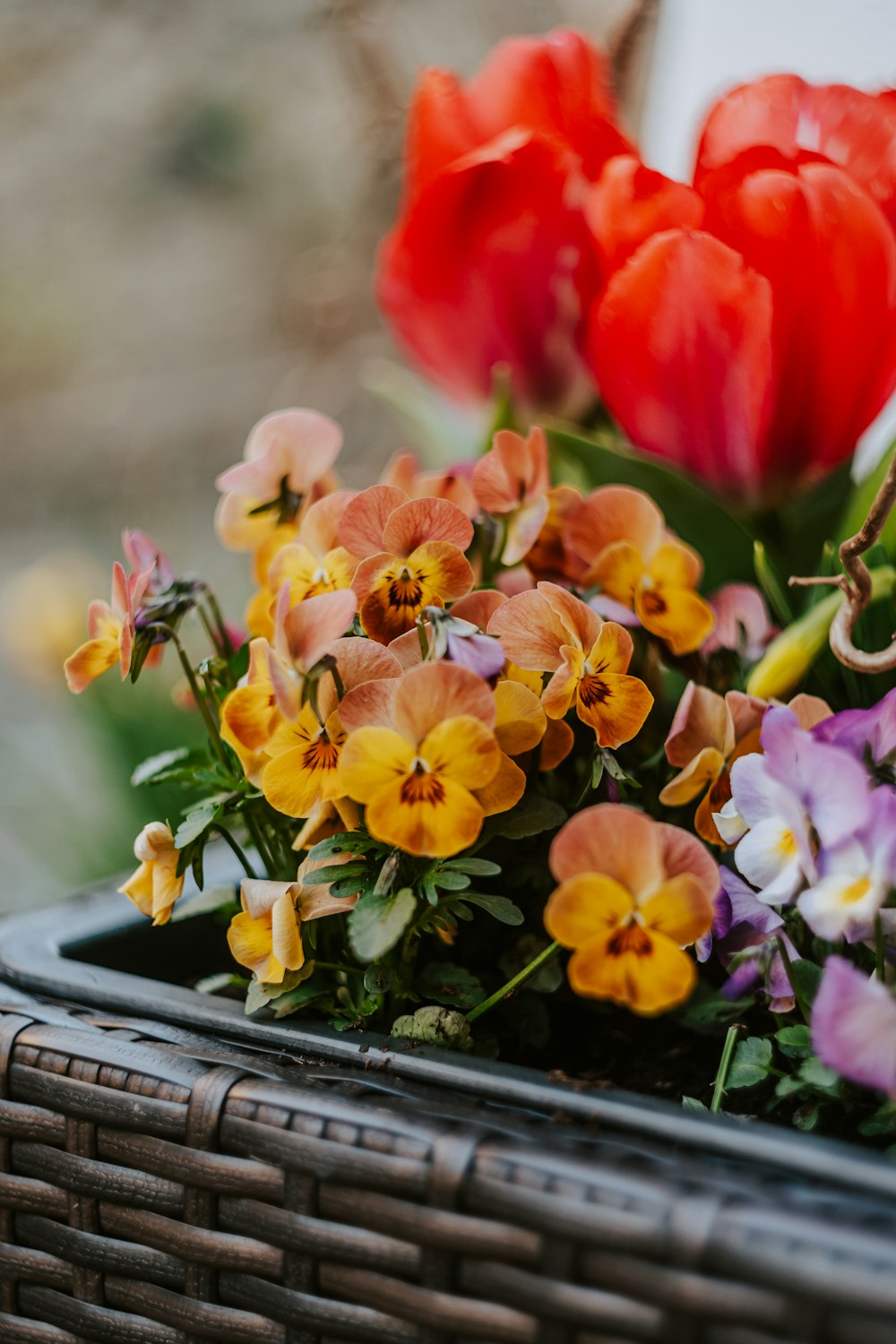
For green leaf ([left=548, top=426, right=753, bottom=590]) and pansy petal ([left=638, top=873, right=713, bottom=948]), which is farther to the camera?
green leaf ([left=548, top=426, right=753, bottom=590])

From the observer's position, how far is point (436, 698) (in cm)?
30

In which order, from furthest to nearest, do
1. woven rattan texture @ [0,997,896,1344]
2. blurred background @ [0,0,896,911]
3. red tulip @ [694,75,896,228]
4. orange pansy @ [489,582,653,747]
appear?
blurred background @ [0,0,896,911] < red tulip @ [694,75,896,228] < orange pansy @ [489,582,653,747] < woven rattan texture @ [0,997,896,1344]

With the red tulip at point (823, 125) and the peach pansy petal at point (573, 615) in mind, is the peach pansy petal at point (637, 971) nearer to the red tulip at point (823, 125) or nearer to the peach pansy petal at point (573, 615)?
the peach pansy petal at point (573, 615)

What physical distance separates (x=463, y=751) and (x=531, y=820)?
50 millimetres

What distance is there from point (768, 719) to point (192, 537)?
127cm

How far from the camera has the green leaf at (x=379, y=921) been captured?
293 mm

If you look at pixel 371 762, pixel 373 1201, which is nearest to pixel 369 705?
pixel 371 762

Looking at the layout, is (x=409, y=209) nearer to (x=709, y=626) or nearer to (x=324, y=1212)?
(x=709, y=626)

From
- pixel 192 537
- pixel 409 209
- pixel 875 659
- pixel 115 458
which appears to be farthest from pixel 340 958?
pixel 115 458

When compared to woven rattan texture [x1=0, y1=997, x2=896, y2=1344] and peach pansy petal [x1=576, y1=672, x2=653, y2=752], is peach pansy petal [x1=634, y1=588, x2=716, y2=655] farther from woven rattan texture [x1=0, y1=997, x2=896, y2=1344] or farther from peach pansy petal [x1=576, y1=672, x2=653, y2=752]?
woven rattan texture [x1=0, y1=997, x2=896, y2=1344]

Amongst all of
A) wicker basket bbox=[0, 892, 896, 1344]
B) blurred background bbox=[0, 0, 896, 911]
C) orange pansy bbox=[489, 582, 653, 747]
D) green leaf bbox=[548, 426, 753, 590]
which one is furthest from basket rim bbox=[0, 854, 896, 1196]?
blurred background bbox=[0, 0, 896, 911]

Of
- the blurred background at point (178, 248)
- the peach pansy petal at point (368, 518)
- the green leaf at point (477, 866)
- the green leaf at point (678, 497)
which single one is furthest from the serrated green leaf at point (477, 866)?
the blurred background at point (178, 248)

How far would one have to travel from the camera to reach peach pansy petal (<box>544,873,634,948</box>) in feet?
0.89

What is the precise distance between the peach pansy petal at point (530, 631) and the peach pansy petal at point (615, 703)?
13 mm
